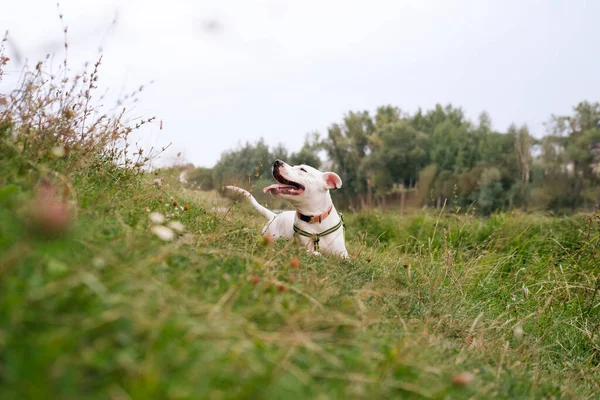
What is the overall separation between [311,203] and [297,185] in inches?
→ 8.6

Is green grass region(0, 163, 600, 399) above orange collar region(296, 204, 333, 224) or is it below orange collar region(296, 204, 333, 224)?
below

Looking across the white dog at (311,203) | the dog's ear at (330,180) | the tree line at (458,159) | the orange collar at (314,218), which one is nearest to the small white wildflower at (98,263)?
the white dog at (311,203)

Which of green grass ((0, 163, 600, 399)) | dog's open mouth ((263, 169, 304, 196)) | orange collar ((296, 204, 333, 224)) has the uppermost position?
dog's open mouth ((263, 169, 304, 196))

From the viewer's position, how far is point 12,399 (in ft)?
3.34

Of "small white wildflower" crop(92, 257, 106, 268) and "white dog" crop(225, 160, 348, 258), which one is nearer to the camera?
"small white wildflower" crop(92, 257, 106, 268)

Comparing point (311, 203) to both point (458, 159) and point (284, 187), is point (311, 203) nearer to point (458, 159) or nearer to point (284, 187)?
point (284, 187)

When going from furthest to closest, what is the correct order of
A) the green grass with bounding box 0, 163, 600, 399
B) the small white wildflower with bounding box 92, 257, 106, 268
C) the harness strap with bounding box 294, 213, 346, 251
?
1. the harness strap with bounding box 294, 213, 346, 251
2. the small white wildflower with bounding box 92, 257, 106, 268
3. the green grass with bounding box 0, 163, 600, 399

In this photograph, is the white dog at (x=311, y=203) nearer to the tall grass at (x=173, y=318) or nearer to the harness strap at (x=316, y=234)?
the harness strap at (x=316, y=234)

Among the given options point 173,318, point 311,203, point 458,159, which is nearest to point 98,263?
point 173,318

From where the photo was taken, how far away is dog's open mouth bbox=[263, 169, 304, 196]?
174 inches

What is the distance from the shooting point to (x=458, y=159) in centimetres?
4069

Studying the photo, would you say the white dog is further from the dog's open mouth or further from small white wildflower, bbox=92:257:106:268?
small white wildflower, bbox=92:257:106:268

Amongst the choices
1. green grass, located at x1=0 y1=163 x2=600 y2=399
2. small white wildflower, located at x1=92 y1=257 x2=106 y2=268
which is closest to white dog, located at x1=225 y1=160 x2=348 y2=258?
green grass, located at x1=0 y1=163 x2=600 y2=399

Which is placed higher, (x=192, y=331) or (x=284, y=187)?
(x=284, y=187)
